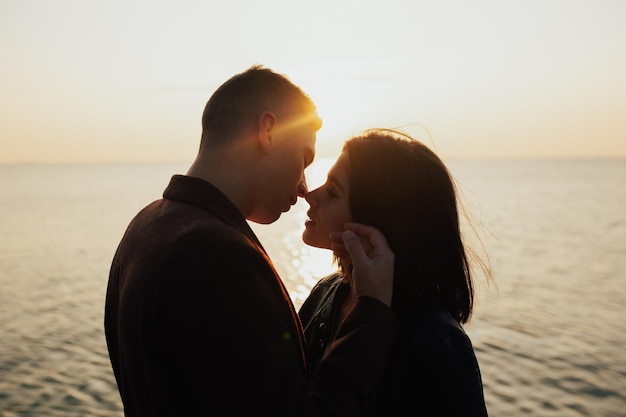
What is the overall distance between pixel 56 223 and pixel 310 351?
154 ft

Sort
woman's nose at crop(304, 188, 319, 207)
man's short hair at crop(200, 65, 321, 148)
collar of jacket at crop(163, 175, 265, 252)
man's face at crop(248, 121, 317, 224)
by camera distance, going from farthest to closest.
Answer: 1. woman's nose at crop(304, 188, 319, 207)
2. man's face at crop(248, 121, 317, 224)
3. man's short hair at crop(200, 65, 321, 148)
4. collar of jacket at crop(163, 175, 265, 252)

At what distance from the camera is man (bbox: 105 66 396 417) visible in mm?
2090

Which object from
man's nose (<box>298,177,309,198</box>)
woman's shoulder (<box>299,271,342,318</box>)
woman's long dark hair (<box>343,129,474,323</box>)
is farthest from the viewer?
woman's shoulder (<box>299,271,342,318</box>)

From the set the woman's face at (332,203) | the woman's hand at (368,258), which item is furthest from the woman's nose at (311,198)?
the woman's hand at (368,258)

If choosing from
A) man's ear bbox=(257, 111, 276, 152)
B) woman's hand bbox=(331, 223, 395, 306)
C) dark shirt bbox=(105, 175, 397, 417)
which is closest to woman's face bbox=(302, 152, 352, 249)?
woman's hand bbox=(331, 223, 395, 306)

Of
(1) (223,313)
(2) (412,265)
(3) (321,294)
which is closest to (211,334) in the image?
(1) (223,313)

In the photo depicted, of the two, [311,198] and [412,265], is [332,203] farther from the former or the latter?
[412,265]

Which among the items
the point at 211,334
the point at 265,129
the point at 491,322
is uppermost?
the point at 265,129

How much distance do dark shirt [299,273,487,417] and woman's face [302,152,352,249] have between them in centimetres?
83

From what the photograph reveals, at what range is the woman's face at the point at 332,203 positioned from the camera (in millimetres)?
3535

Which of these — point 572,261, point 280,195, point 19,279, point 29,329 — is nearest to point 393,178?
point 280,195

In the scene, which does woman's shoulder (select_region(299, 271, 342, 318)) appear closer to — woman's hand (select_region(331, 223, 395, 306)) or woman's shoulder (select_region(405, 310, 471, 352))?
woman's hand (select_region(331, 223, 395, 306))

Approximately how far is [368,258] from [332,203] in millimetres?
627

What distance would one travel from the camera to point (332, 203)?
3.58 metres
